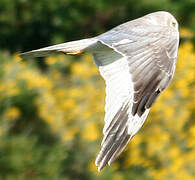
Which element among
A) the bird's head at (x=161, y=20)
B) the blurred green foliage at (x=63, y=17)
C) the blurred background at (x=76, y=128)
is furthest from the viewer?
the blurred green foliage at (x=63, y=17)

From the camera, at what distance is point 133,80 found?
565 cm

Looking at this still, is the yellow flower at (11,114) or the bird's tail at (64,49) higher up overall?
the bird's tail at (64,49)

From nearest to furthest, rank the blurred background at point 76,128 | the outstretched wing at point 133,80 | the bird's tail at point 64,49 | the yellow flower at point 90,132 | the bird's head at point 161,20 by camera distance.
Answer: the outstretched wing at point 133,80
the bird's tail at point 64,49
the bird's head at point 161,20
the yellow flower at point 90,132
the blurred background at point 76,128

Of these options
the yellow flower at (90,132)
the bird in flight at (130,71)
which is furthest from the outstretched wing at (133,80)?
the yellow flower at (90,132)

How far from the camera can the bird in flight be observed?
5.67 metres

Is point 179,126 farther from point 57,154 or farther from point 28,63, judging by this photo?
point 28,63

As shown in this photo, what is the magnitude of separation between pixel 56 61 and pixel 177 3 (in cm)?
369

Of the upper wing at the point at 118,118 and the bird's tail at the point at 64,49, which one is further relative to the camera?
the bird's tail at the point at 64,49

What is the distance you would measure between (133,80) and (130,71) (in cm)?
6

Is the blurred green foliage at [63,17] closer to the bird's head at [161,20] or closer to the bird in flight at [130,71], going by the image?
the bird's head at [161,20]

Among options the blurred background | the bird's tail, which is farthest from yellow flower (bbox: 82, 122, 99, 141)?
the bird's tail

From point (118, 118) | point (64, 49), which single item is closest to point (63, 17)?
point (64, 49)

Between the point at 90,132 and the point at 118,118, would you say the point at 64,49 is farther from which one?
the point at 90,132

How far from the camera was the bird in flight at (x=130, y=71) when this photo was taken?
567cm
